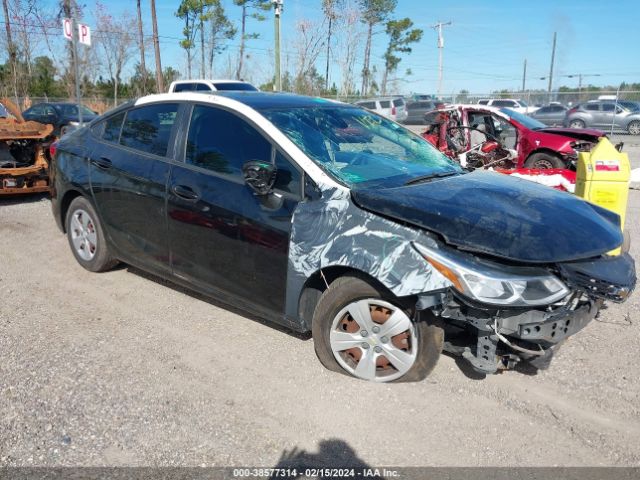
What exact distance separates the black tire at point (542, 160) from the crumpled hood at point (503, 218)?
274 inches

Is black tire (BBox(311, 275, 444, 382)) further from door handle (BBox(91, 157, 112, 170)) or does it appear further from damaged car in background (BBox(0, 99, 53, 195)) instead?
damaged car in background (BBox(0, 99, 53, 195))

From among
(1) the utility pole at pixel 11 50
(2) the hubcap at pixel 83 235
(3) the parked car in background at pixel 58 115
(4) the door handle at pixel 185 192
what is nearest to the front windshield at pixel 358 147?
(4) the door handle at pixel 185 192

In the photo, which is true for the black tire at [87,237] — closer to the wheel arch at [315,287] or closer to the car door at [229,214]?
the car door at [229,214]

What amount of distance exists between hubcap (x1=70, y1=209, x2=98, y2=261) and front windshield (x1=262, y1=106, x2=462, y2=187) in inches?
89.4

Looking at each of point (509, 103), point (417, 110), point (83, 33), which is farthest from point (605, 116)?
point (83, 33)

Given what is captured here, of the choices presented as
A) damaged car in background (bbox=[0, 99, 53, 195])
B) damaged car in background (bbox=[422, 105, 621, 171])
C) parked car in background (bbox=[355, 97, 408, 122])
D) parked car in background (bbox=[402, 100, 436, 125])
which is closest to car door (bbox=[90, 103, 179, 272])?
damaged car in background (bbox=[0, 99, 53, 195])

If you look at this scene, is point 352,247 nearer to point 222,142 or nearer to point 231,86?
point 222,142

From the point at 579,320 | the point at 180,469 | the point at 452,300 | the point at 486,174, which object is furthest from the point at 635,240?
Result: the point at 180,469

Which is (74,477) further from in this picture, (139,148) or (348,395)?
(139,148)

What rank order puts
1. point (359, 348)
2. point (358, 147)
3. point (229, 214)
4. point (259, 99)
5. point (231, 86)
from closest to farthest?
point (359, 348) < point (229, 214) < point (358, 147) < point (259, 99) < point (231, 86)

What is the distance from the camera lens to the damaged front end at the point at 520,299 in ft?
8.89

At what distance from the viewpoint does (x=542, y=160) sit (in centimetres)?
1009

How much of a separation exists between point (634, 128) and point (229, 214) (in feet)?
80.8

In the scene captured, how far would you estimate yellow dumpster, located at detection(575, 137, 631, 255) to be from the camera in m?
4.70
